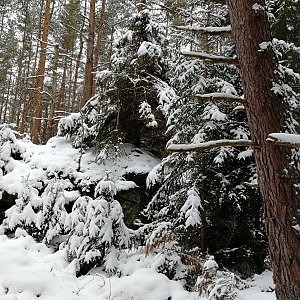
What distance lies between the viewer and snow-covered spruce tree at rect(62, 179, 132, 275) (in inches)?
221

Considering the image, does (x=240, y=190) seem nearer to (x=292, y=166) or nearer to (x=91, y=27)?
(x=292, y=166)

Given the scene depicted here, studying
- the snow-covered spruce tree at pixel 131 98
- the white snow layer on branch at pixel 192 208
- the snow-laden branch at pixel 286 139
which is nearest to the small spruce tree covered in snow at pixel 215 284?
the white snow layer on branch at pixel 192 208

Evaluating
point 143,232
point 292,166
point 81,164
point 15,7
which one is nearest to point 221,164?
point 143,232

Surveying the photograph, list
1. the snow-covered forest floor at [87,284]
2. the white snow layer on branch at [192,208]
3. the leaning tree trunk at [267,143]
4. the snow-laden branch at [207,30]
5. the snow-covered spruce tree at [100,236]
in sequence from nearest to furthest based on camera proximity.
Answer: the leaning tree trunk at [267,143], the snow-laden branch at [207,30], the snow-covered forest floor at [87,284], the white snow layer on branch at [192,208], the snow-covered spruce tree at [100,236]

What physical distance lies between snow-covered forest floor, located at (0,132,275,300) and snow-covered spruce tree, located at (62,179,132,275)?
14cm

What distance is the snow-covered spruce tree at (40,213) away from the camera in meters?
6.80

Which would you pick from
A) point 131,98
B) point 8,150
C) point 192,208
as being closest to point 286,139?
point 192,208

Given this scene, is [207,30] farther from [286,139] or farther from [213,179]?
[213,179]

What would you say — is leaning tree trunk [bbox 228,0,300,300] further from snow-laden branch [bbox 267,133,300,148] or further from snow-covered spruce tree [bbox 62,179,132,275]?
snow-covered spruce tree [bbox 62,179,132,275]

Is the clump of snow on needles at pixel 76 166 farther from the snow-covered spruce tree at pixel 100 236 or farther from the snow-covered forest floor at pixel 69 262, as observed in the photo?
the snow-covered spruce tree at pixel 100 236

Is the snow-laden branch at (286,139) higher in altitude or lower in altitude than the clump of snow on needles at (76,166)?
higher

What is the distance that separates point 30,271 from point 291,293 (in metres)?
3.55

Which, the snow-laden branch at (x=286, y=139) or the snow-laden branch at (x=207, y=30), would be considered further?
the snow-laden branch at (x=207, y=30)

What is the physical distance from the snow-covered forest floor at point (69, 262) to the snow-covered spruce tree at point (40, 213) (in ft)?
0.24
